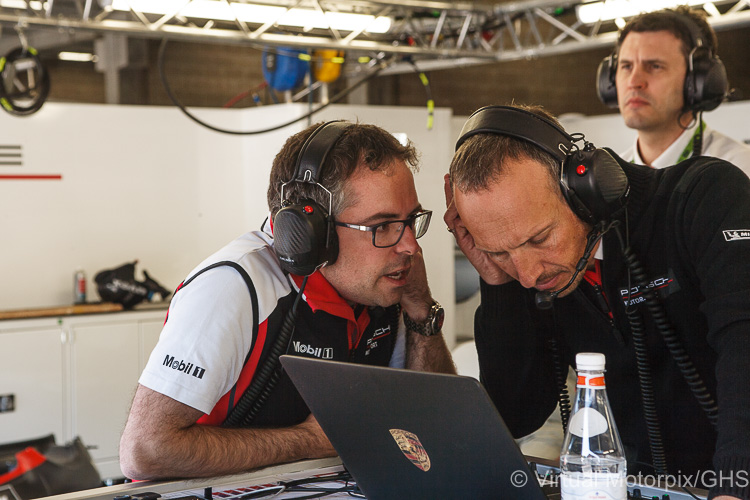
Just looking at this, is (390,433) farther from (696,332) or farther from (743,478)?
(696,332)

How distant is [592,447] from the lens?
105cm

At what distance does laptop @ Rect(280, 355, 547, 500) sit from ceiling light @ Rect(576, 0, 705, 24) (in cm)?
404

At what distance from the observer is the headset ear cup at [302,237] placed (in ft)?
4.84

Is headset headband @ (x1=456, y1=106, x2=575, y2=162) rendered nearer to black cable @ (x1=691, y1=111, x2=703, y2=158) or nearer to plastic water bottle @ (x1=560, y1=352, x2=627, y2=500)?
plastic water bottle @ (x1=560, y1=352, x2=627, y2=500)

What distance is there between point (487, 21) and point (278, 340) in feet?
13.3

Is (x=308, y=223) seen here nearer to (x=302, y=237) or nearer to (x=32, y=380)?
(x=302, y=237)

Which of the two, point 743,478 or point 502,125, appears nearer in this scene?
point 743,478

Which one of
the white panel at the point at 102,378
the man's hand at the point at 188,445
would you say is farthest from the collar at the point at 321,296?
the white panel at the point at 102,378

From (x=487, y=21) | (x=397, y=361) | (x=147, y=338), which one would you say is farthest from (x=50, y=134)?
(x=397, y=361)

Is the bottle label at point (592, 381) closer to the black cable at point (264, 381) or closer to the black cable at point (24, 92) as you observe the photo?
the black cable at point (264, 381)

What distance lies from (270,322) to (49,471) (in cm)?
234

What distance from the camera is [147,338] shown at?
Answer: 492 cm

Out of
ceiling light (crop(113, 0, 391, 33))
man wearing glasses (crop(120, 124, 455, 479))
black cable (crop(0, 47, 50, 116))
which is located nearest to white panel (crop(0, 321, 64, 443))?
black cable (crop(0, 47, 50, 116))

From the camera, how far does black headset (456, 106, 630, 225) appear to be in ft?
4.18
